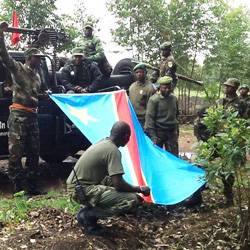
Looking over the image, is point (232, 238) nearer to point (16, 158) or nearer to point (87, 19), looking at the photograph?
point (16, 158)

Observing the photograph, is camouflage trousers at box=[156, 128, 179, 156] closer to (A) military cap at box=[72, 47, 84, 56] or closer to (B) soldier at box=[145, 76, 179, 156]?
(B) soldier at box=[145, 76, 179, 156]

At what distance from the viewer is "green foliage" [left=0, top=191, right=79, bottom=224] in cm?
502

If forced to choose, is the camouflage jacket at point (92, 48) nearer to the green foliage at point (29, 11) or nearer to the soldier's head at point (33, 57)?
the soldier's head at point (33, 57)

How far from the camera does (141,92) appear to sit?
7.06 meters

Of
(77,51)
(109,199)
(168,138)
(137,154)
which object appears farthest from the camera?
(77,51)

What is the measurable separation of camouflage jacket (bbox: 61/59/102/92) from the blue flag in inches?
45.1

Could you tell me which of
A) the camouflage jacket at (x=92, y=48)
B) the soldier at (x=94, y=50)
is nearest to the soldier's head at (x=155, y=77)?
the soldier at (x=94, y=50)

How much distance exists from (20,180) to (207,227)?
2.66 m

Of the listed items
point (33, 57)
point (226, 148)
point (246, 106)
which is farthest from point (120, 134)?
point (246, 106)

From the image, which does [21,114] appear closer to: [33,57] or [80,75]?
[33,57]

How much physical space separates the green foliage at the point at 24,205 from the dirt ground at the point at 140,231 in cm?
10

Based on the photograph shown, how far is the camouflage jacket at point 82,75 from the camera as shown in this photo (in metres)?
7.61

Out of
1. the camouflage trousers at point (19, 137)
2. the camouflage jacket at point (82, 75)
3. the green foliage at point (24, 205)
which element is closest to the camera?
the green foliage at point (24, 205)

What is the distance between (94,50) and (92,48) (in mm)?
56
